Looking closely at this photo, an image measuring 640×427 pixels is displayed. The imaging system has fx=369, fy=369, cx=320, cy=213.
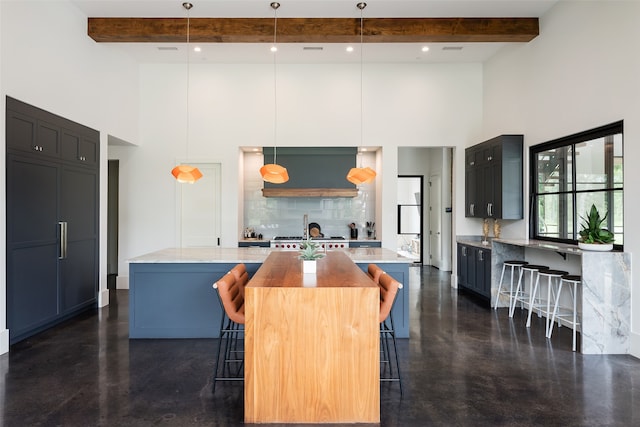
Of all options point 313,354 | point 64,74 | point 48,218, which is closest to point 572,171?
point 313,354

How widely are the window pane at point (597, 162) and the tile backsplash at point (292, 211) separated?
141 inches

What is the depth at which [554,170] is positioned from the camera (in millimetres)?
4961

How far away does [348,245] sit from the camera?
6.69 m

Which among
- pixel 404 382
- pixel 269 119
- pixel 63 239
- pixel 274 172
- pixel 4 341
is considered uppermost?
pixel 269 119

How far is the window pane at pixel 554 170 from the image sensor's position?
4.72m

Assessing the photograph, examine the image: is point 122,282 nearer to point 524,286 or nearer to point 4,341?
point 4,341

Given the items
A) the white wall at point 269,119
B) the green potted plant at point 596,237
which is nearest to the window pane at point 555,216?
the green potted plant at point 596,237

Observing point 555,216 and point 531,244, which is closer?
point 531,244

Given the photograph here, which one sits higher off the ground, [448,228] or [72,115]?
[72,115]

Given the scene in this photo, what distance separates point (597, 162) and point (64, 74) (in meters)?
6.44

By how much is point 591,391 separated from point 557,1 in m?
4.55

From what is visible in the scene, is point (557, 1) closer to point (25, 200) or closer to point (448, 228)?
point (448, 228)

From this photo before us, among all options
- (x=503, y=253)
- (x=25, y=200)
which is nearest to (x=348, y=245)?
(x=503, y=253)

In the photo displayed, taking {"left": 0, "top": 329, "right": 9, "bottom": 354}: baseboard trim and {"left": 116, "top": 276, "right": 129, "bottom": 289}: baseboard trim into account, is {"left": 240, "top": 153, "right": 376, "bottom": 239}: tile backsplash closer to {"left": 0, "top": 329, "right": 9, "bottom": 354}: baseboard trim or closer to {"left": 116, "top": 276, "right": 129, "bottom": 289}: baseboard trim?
{"left": 116, "top": 276, "right": 129, "bottom": 289}: baseboard trim
